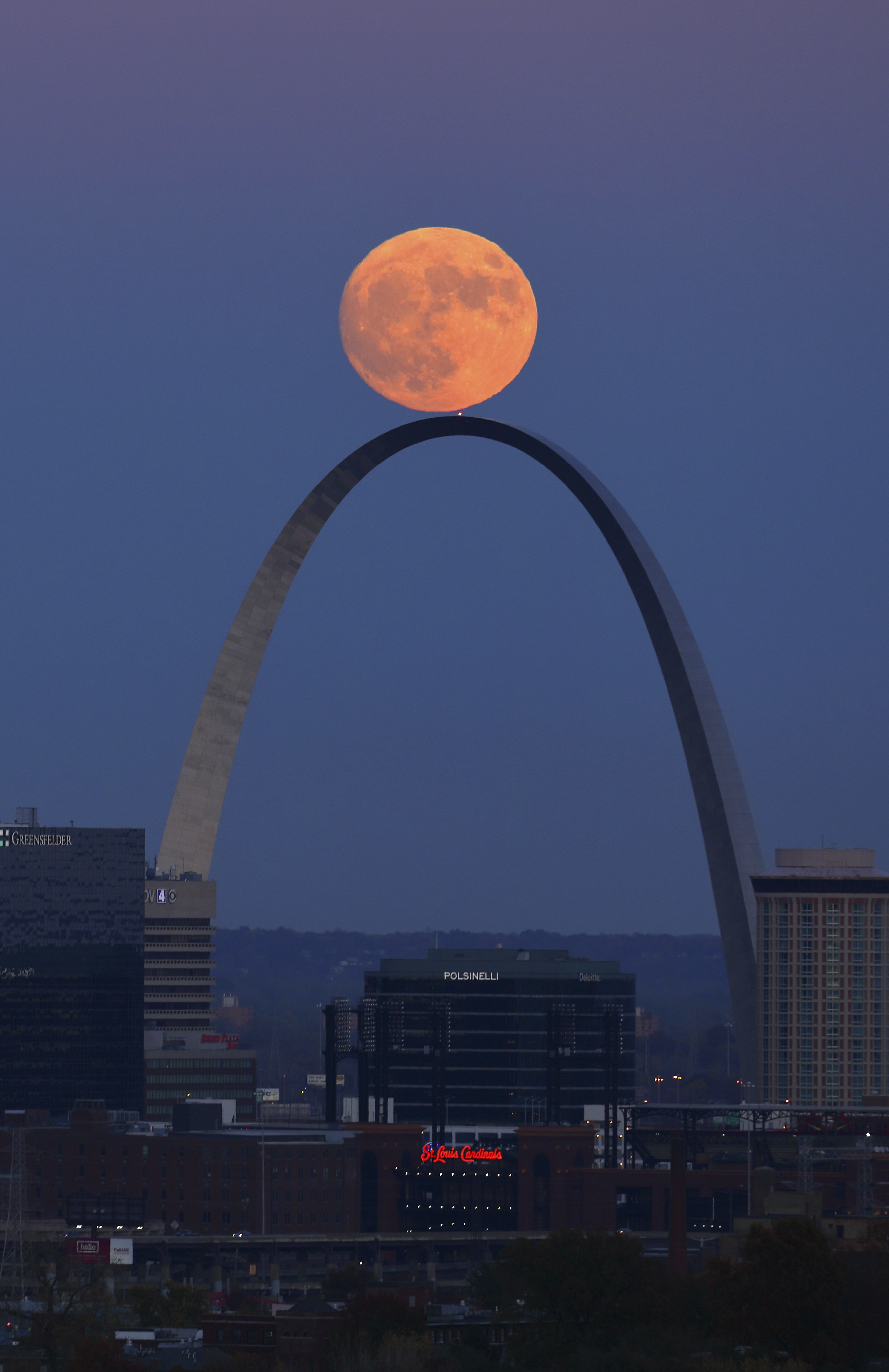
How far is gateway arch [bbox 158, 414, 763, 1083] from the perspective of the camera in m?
178

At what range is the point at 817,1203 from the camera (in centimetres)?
16162

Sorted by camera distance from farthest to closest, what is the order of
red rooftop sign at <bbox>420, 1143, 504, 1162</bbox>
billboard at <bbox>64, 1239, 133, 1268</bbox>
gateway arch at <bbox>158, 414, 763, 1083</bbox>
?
red rooftop sign at <bbox>420, 1143, 504, 1162</bbox> → gateway arch at <bbox>158, 414, 763, 1083</bbox> → billboard at <bbox>64, 1239, 133, 1268</bbox>

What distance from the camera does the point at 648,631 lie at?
182 metres

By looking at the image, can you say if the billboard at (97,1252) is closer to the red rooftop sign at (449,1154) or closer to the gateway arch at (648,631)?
the red rooftop sign at (449,1154)

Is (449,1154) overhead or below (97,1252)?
overhead

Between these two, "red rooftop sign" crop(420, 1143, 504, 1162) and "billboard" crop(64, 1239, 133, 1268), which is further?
"red rooftop sign" crop(420, 1143, 504, 1162)

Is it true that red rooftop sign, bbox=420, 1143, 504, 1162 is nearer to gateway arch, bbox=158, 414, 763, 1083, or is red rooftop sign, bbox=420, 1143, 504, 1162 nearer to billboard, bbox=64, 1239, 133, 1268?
gateway arch, bbox=158, 414, 763, 1083

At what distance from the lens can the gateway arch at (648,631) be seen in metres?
178

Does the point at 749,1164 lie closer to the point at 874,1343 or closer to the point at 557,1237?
the point at 557,1237

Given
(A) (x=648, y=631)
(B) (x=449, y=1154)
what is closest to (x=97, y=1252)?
(B) (x=449, y=1154)

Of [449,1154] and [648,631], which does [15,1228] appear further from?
[648,631]

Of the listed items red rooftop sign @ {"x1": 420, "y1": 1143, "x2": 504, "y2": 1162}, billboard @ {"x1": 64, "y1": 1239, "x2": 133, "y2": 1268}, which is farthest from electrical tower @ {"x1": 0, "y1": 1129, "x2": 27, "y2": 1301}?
red rooftop sign @ {"x1": 420, "y1": 1143, "x2": 504, "y2": 1162}

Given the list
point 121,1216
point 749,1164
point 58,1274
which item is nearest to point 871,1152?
point 749,1164

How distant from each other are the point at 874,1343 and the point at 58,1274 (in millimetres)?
42331
